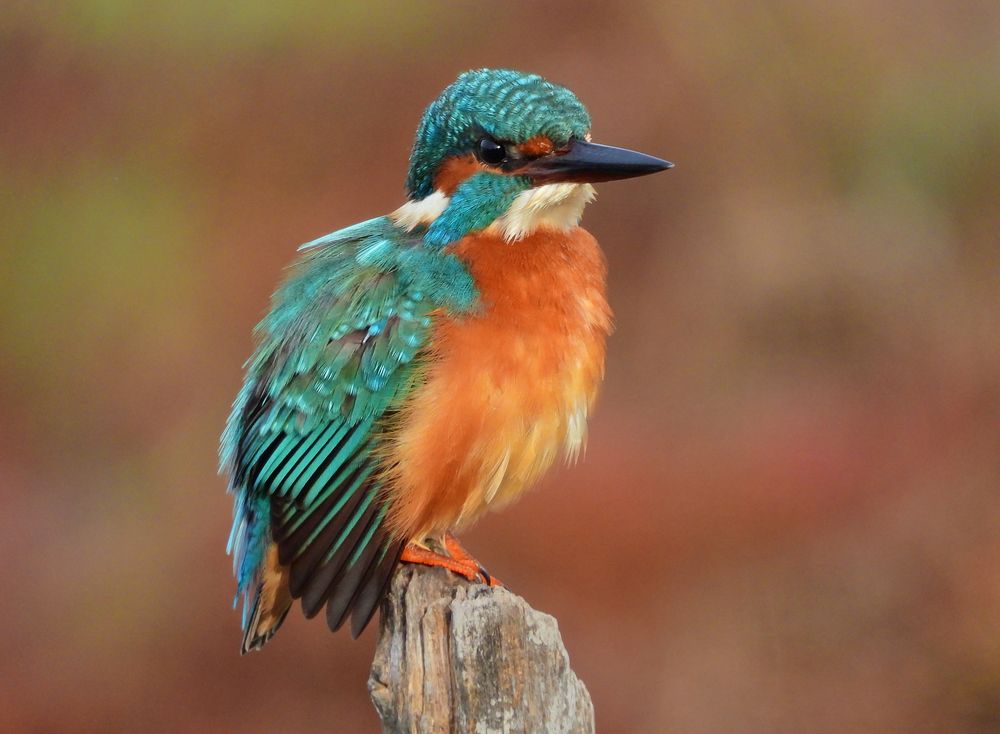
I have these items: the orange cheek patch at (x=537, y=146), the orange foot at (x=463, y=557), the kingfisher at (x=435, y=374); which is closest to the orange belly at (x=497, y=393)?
the kingfisher at (x=435, y=374)

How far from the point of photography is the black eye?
3.46 meters

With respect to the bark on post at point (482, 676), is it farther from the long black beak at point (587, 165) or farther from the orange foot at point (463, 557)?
the long black beak at point (587, 165)

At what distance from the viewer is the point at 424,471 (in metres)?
3.34

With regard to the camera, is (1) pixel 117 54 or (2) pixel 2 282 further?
(1) pixel 117 54

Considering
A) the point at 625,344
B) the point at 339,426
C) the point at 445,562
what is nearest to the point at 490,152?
the point at 339,426

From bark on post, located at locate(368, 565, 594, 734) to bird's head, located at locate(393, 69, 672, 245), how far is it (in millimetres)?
1137

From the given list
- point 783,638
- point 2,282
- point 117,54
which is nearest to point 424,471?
point 783,638

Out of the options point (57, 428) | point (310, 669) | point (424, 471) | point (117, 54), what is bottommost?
point (310, 669)

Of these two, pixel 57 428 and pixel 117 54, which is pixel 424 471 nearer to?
pixel 57 428

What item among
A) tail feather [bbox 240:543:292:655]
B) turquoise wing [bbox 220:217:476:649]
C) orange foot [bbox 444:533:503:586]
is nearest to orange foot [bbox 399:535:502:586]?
orange foot [bbox 444:533:503:586]

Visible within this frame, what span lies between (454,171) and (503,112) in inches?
9.3

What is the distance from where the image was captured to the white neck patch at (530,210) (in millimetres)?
3484

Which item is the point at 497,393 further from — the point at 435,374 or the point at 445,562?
the point at 445,562

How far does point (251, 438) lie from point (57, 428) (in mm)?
3955
